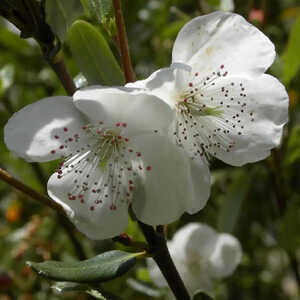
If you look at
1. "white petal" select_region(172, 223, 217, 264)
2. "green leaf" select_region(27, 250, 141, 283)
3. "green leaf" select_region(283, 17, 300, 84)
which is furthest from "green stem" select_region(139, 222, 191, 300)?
"green leaf" select_region(283, 17, 300, 84)

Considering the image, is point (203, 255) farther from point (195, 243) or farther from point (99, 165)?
point (99, 165)

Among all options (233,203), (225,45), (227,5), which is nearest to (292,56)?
(227,5)

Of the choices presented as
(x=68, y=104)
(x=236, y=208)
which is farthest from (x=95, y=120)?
(x=236, y=208)

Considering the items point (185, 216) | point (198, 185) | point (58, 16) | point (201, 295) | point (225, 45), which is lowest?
point (185, 216)

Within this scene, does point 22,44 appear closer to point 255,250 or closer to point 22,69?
point 22,69

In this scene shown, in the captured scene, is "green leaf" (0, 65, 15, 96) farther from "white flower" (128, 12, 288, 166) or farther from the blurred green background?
"white flower" (128, 12, 288, 166)

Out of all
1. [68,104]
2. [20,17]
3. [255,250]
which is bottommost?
[255,250]

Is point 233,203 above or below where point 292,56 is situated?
below
